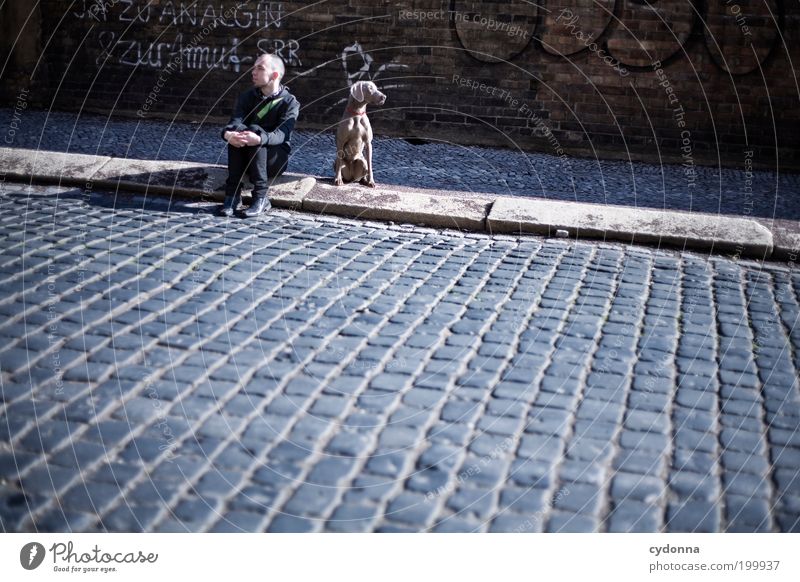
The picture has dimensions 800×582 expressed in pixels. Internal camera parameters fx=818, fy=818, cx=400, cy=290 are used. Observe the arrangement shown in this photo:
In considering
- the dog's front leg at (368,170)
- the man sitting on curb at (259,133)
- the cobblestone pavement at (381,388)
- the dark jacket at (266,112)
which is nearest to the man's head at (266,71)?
the man sitting on curb at (259,133)

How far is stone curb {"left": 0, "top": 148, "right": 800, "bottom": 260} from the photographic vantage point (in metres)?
5.80

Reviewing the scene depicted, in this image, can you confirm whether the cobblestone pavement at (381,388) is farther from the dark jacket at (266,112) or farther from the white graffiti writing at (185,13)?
the white graffiti writing at (185,13)

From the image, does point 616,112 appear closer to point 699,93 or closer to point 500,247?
point 699,93

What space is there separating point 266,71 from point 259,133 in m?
0.49

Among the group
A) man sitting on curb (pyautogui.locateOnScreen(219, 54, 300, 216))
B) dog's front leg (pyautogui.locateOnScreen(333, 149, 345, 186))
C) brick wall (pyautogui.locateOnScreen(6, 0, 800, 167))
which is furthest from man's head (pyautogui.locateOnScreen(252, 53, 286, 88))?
brick wall (pyautogui.locateOnScreen(6, 0, 800, 167))

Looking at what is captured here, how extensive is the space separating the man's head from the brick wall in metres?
4.34

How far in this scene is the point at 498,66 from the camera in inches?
403

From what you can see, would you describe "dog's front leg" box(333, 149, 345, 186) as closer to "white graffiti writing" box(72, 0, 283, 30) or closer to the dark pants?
the dark pants

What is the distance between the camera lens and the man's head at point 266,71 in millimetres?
6223

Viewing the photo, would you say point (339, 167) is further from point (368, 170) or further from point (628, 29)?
point (628, 29)

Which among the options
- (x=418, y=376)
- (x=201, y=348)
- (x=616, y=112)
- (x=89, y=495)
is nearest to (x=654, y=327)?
(x=418, y=376)

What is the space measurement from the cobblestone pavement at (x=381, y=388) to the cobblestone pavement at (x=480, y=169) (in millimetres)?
2556

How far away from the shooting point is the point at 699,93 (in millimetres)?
9883

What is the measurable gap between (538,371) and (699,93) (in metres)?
7.47
